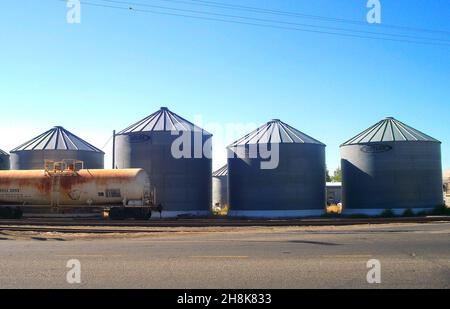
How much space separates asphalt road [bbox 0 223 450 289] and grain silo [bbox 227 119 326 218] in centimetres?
2098

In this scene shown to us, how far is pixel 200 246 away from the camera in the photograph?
14055 millimetres

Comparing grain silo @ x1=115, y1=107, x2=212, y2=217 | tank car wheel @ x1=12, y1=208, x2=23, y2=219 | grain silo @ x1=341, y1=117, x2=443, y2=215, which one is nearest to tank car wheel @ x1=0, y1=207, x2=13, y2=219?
tank car wheel @ x1=12, y1=208, x2=23, y2=219

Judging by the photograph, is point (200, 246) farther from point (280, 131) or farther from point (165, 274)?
point (280, 131)

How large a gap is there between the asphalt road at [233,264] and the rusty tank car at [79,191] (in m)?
14.6

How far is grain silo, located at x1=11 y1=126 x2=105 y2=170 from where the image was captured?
39.0 metres

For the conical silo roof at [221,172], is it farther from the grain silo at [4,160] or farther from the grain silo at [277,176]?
the grain silo at [4,160]

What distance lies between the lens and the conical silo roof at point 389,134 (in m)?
38.9

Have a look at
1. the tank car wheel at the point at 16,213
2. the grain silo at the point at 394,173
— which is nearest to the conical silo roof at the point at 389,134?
the grain silo at the point at 394,173

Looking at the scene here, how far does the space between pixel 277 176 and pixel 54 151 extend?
58.8ft

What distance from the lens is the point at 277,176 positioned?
120 ft
